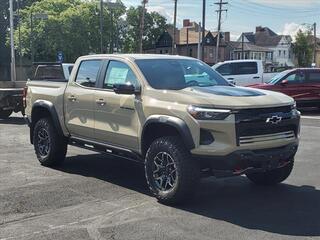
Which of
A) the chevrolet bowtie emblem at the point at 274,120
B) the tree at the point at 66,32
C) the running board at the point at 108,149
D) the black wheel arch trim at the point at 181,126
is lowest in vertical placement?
the running board at the point at 108,149

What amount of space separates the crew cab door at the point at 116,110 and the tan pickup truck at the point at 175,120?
0.01 meters

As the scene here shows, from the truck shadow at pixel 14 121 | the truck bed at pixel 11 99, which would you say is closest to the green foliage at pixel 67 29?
the truck shadow at pixel 14 121

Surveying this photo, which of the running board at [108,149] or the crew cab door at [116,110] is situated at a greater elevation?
the crew cab door at [116,110]

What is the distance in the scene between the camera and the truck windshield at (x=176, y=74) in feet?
24.0

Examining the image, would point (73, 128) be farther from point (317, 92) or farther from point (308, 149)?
point (317, 92)

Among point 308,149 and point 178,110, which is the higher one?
point 178,110

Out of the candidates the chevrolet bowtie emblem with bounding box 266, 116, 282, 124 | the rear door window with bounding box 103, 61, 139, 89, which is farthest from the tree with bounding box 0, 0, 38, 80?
the chevrolet bowtie emblem with bounding box 266, 116, 282, 124

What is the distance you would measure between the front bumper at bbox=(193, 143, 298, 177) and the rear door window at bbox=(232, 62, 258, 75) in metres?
18.7

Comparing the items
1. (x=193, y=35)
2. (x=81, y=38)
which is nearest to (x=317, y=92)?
(x=81, y=38)

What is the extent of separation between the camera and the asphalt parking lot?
18.5 ft

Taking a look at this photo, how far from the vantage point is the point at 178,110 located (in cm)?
657

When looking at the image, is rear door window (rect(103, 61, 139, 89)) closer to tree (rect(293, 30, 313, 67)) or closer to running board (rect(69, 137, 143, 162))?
running board (rect(69, 137, 143, 162))

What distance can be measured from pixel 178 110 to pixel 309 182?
2.59 metres

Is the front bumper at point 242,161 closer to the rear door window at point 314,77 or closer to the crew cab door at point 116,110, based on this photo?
the crew cab door at point 116,110
